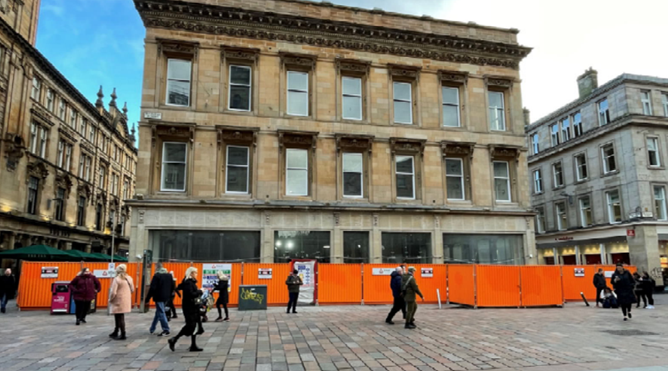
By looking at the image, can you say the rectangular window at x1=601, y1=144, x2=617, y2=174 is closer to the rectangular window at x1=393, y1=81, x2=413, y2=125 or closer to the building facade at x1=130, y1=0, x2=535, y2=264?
the building facade at x1=130, y1=0, x2=535, y2=264

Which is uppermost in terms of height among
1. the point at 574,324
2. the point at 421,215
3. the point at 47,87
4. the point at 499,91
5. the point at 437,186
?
the point at 47,87

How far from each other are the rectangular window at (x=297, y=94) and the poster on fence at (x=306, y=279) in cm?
802

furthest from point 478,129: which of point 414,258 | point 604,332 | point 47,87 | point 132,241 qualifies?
point 47,87

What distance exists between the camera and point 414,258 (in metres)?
22.0

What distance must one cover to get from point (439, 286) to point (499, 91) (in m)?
12.8

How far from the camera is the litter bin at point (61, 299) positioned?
15.6m

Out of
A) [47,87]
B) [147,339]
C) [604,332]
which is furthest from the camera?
[47,87]

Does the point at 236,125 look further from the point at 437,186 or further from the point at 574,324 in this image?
the point at 574,324

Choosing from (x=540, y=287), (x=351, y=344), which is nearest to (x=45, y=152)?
(x=351, y=344)

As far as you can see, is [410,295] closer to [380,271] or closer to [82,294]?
[380,271]

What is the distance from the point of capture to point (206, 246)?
20109 millimetres

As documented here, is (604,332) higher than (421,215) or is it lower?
lower

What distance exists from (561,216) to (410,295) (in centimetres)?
3166

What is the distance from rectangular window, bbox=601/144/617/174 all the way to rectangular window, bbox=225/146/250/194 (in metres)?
27.6
